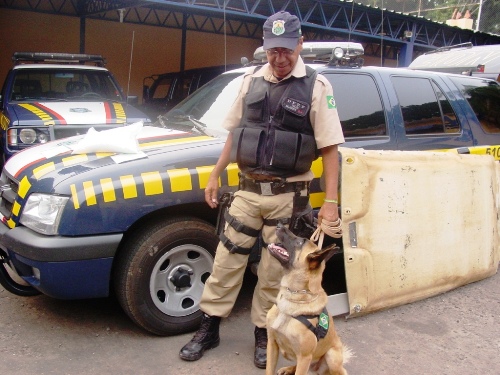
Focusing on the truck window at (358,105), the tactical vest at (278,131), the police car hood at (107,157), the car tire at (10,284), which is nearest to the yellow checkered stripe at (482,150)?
the truck window at (358,105)

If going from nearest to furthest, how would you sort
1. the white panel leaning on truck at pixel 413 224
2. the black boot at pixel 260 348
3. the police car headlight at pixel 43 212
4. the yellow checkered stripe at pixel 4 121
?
the police car headlight at pixel 43 212 < the black boot at pixel 260 348 < the white panel leaning on truck at pixel 413 224 < the yellow checkered stripe at pixel 4 121

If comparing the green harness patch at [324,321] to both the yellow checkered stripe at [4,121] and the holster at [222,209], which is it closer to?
the holster at [222,209]

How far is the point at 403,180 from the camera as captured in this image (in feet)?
11.3

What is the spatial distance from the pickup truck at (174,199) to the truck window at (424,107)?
0.01m

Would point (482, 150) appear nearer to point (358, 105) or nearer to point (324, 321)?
point (358, 105)

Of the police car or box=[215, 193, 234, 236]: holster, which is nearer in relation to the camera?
box=[215, 193, 234, 236]: holster

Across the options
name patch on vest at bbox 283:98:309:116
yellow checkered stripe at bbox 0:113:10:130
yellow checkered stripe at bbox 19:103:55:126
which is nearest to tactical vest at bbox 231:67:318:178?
name patch on vest at bbox 283:98:309:116

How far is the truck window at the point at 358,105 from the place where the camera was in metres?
3.59

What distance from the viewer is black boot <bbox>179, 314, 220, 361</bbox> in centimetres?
285

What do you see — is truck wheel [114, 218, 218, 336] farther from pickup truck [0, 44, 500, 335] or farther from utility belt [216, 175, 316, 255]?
utility belt [216, 175, 316, 255]

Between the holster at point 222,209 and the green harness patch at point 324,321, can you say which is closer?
the green harness patch at point 324,321

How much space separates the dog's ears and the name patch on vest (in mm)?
738

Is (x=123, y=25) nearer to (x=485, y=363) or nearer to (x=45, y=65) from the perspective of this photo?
(x=45, y=65)

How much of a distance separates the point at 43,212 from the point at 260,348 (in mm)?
1452
